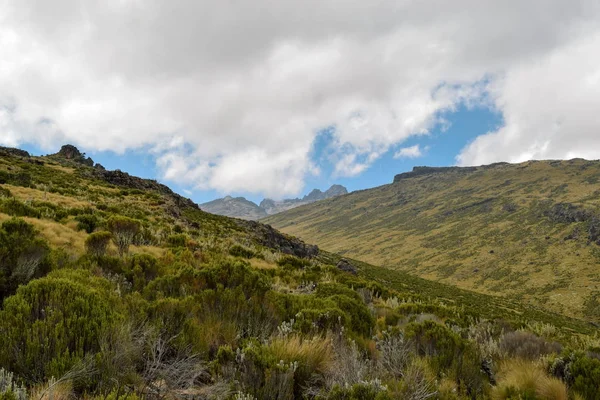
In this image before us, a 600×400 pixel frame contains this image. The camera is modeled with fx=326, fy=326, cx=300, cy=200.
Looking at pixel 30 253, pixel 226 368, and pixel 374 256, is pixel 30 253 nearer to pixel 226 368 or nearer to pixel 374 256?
pixel 226 368

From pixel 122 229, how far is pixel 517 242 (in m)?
129

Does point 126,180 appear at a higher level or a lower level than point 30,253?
higher

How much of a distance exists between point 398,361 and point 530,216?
158 meters

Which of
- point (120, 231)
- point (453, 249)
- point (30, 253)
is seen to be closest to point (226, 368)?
point (30, 253)

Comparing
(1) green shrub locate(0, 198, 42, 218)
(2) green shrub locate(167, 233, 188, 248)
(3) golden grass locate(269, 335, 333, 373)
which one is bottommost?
(3) golden grass locate(269, 335, 333, 373)

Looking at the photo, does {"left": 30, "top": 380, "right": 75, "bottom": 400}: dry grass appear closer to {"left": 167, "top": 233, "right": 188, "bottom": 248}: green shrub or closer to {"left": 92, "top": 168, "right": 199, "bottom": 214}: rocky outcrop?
{"left": 167, "top": 233, "right": 188, "bottom": 248}: green shrub

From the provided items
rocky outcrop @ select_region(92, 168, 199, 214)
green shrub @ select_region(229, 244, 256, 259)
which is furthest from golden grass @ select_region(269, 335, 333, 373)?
rocky outcrop @ select_region(92, 168, 199, 214)

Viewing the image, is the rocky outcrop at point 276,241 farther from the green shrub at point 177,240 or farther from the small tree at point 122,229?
the small tree at point 122,229

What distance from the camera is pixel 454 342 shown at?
5.41 m

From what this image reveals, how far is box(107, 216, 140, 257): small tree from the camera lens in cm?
1141

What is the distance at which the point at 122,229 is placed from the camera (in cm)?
1212

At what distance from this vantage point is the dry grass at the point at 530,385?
4.20 m

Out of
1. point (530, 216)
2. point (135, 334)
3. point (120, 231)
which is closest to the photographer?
point (135, 334)

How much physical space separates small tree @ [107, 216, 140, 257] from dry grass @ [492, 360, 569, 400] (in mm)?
11026
